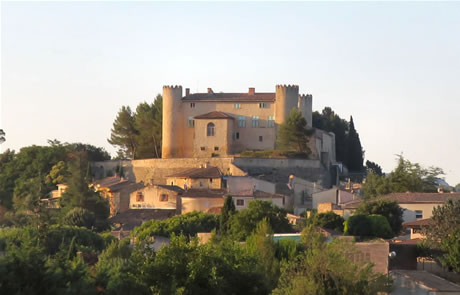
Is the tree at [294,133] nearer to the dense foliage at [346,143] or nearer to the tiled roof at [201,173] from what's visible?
the tiled roof at [201,173]

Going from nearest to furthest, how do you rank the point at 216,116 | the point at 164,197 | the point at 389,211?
1. the point at 389,211
2. the point at 164,197
3. the point at 216,116

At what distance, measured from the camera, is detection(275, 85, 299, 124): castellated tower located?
7556 cm

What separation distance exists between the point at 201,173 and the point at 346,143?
1953cm

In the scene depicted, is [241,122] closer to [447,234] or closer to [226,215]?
[226,215]

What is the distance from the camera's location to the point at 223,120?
74.6 meters

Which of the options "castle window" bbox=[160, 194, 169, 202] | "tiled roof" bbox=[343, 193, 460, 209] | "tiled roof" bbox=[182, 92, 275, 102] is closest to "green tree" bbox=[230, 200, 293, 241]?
"tiled roof" bbox=[343, 193, 460, 209]

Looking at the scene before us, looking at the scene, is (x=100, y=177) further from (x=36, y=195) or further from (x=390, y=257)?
(x=390, y=257)

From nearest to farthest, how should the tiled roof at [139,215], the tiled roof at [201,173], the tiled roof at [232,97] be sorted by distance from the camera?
1. the tiled roof at [139,215]
2. the tiled roof at [201,173]
3. the tiled roof at [232,97]

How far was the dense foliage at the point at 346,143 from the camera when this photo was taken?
84375mm

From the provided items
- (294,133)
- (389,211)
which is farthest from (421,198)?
(294,133)

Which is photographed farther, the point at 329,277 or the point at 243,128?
the point at 243,128

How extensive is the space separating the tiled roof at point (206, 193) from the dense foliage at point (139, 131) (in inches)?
589

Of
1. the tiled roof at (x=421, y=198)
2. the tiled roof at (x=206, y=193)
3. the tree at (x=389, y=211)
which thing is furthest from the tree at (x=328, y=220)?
the tiled roof at (x=206, y=193)

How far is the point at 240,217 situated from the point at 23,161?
33434mm
